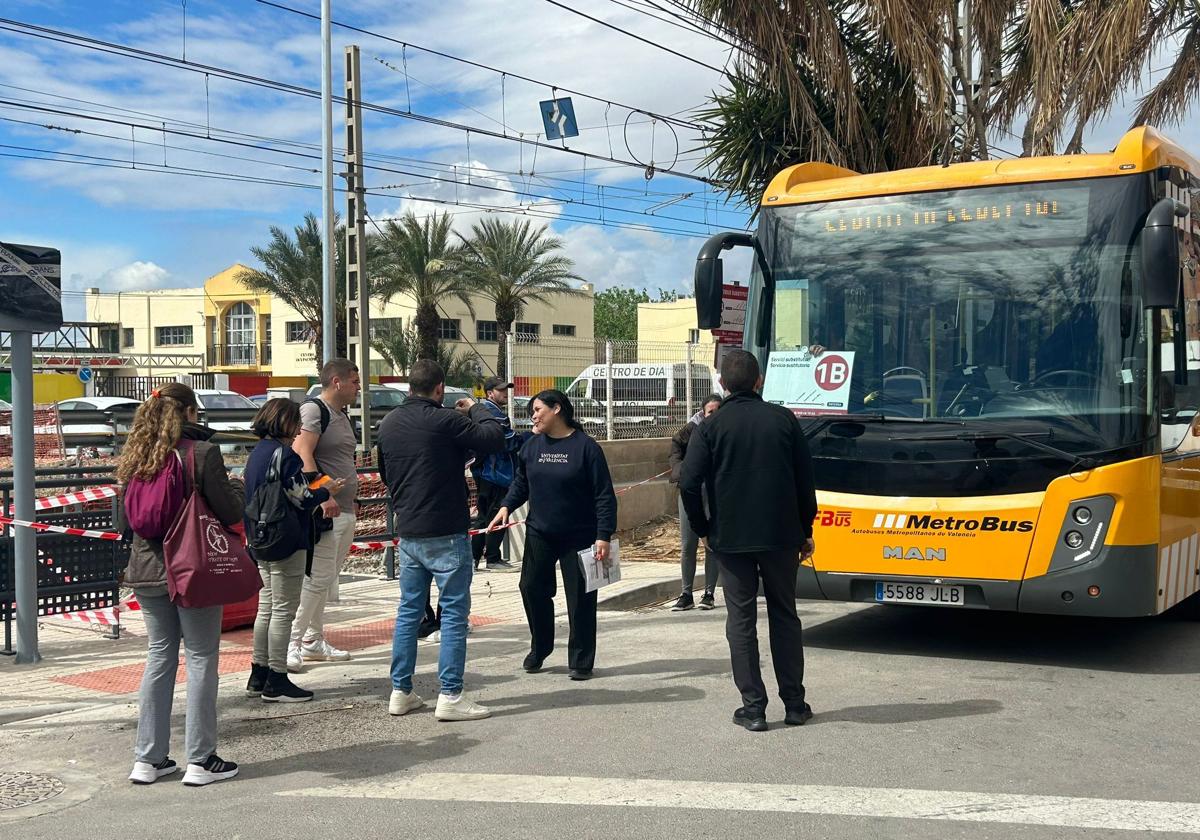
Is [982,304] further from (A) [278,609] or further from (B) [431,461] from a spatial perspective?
(A) [278,609]

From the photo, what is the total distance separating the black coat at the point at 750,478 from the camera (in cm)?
628

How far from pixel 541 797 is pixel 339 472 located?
10.2ft

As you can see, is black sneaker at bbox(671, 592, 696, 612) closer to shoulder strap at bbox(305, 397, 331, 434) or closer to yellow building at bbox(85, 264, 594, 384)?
shoulder strap at bbox(305, 397, 331, 434)

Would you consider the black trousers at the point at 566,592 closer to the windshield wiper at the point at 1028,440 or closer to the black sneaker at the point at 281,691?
the black sneaker at the point at 281,691

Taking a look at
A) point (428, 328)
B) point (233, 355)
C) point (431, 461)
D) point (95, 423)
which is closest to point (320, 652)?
point (431, 461)

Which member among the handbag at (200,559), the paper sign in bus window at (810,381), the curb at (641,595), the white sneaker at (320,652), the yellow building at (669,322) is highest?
the yellow building at (669,322)

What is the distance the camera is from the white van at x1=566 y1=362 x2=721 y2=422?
1841 cm

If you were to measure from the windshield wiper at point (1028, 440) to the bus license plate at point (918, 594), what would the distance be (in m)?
0.90

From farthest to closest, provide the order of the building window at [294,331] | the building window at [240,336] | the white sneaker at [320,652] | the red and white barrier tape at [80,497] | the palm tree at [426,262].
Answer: the building window at [240,336]
the building window at [294,331]
the palm tree at [426,262]
the red and white barrier tape at [80,497]
the white sneaker at [320,652]

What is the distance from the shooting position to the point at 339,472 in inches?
303

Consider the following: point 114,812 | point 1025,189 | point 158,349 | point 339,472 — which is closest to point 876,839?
point 114,812

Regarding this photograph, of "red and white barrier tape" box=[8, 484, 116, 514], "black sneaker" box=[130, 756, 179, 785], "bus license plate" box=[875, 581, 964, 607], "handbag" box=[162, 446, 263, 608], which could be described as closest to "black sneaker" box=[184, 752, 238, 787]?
"black sneaker" box=[130, 756, 179, 785]

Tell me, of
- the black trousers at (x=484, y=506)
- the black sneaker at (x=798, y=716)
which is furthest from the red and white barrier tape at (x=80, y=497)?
the black sneaker at (x=798, y=716)

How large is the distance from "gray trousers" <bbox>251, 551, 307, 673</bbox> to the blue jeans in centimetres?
68
